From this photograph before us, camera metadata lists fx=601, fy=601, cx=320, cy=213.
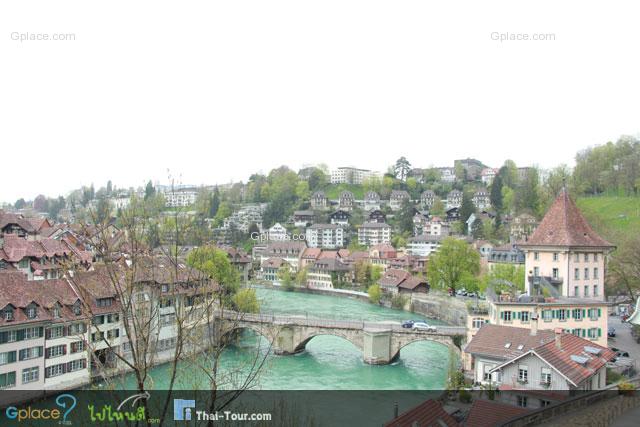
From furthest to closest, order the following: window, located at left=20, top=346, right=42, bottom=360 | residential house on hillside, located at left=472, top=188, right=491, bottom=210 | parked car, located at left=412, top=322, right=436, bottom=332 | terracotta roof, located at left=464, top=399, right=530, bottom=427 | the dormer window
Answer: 1. residential house on hillside, located at left=472, top=188, right=491, bottom=210
2. parked car, located at left=412, top=322, right=436, bottom=332
3. the dormer window
4. window, located at left=20, top=346, right=42, bottom=360
5. terracotta roof, located at left=464, top=399, right=530, bottom=427

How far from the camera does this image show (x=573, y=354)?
19.9m

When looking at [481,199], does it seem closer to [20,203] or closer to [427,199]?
[427,199]

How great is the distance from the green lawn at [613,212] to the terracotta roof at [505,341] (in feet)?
97.6

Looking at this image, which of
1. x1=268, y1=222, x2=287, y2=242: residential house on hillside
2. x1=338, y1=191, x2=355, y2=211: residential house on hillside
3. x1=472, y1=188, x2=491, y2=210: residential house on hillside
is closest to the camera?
x1=268, y1=222, x2=287, y2=242: residential house on hillside

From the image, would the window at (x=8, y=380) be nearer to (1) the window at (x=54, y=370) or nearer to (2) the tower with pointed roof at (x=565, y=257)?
(1) the window at (x=54, y=370)

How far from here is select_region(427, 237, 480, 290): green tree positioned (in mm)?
47312

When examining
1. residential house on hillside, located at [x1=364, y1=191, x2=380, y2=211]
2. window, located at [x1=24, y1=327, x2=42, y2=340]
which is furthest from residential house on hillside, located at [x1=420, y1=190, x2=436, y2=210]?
window, located at [x1=24, y1=327, x2=42, y2=340]

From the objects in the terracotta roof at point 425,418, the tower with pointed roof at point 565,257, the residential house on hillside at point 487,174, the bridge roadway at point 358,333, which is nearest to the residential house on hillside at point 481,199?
the residential house on hillside at point 487,174

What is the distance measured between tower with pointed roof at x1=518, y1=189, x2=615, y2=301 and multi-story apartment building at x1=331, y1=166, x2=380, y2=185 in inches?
3830

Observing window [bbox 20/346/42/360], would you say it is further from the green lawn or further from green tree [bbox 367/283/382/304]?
the green lawn

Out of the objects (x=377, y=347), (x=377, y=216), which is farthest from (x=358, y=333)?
(x=377, y=216)

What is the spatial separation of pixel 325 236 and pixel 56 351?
67241 millimetres

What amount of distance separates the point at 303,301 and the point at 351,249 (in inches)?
1127

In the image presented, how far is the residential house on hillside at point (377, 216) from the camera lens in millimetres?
96000
